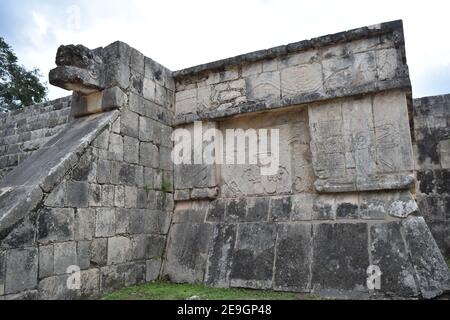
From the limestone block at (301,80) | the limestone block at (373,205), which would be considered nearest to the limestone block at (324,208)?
the limestone block at (373,205)

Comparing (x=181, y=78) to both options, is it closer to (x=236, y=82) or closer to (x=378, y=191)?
(x=236, y=82)

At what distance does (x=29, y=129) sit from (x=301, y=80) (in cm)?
576

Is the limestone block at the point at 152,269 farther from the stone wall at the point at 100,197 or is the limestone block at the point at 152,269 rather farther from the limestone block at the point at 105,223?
the limestone block at the point at 105,223

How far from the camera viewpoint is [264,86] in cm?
464

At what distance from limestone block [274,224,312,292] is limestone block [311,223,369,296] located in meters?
0.08

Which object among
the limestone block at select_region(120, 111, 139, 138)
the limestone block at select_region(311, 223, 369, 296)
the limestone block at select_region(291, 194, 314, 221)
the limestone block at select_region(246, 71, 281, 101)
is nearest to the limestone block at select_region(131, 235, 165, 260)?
the limestone block at select_region(120, 111, 139, 138)

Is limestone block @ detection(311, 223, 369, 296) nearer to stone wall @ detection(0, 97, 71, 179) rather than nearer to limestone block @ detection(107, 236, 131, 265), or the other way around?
limestone block @ detection(107, 236, 131, 265)

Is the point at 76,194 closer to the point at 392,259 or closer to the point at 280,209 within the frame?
the point at 280,209

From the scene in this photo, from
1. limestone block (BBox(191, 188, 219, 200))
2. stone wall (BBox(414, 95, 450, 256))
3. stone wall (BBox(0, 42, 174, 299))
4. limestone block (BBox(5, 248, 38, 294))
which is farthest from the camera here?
stone wall (BBox(414, 95, 450, 256))

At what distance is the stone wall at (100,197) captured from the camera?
3062mm

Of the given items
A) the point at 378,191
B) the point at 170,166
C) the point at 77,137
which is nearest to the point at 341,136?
the point at 378,191

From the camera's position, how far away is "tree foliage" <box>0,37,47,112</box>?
56.2ft

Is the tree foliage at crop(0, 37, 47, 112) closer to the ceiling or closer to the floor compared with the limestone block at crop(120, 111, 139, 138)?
closer to the ceiling
